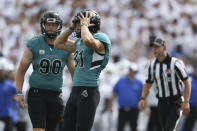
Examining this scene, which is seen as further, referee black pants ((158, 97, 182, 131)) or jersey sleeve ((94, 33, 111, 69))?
referee black pants ((158, 97, 182, 131))

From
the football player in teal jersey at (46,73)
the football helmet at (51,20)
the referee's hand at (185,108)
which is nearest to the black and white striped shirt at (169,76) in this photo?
the referee's hand at (185,108)

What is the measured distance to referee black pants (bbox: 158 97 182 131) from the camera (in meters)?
7.56

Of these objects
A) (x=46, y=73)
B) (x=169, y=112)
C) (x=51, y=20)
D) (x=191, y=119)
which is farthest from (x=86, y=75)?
(x=191, y=119)

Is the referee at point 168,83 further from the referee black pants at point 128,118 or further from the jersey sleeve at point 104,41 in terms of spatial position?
the referee black pants at point 128,118

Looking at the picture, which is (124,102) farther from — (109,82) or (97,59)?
(97,59)

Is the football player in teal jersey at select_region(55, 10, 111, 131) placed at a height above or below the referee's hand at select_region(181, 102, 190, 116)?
above

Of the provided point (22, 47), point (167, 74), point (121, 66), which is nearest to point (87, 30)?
point (167, 74)

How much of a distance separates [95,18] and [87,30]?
31cm

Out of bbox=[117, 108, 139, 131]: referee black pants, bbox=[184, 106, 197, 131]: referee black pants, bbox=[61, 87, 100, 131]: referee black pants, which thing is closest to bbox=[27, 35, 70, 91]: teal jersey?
bbox=[61, 87, 100, 131]: referee black pants

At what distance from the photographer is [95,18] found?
20.5ft

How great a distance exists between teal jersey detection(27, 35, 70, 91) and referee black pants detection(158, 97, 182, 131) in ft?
5.79

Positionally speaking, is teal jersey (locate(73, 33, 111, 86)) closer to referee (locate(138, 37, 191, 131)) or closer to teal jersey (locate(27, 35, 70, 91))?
teal jersey (locate(27, 35, 70, 91))

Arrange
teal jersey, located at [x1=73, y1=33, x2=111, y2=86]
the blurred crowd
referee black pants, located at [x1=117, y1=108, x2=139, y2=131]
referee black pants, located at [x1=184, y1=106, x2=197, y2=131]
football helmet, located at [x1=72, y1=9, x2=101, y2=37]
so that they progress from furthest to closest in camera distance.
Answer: the blurred crowd < referee black pants, located at [x1=184, y1=106, x2=197, y2=131] < referee black pants, located at [x1=117, y1=108, x2=139, y2=131] < football helmet, located at [x1=72, y1=9, x2=101, y2=37] < teal jersey, located at [x1=73, y1=33, x2=111, y2=86]

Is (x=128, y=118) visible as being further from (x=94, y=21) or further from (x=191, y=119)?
(x=94, y=21)
